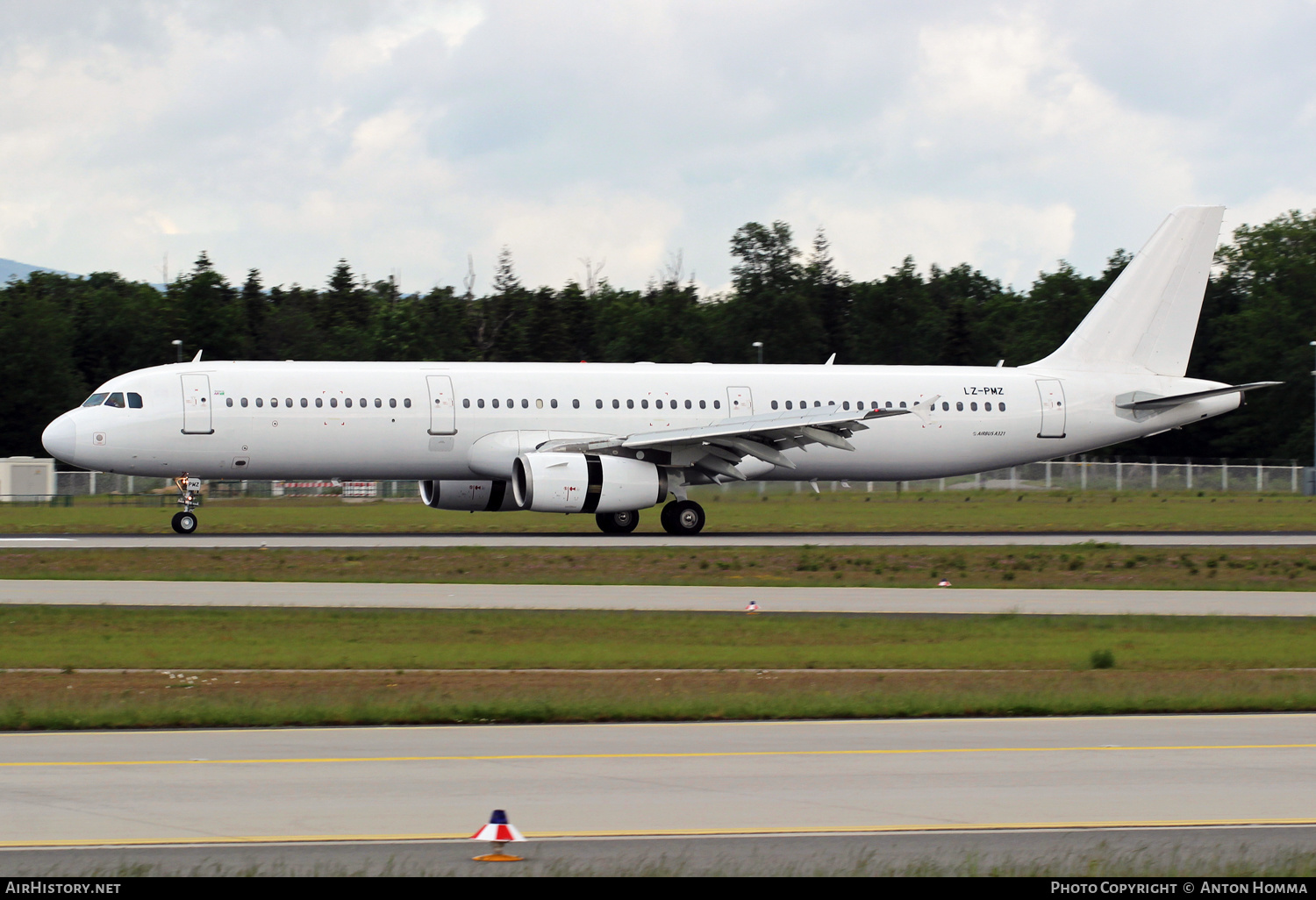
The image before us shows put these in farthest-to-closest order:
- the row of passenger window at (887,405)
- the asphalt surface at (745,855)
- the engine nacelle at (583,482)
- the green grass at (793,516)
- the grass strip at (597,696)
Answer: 1. the green grass at (793,516)
2. the row of passenger window at (887,405)
3. the engine nacelle at (583,482)
4. the grass strip at (597,696)
5. the asphalt surface at (745,855)

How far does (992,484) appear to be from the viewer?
69.5 m

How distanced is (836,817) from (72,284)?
134 metres

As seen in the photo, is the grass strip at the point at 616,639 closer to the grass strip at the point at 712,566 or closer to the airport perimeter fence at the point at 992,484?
the grass strip at the point at 712,566

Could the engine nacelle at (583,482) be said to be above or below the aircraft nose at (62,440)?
below

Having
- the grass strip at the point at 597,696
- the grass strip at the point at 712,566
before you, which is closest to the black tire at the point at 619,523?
the grass strip at the point at 712,566

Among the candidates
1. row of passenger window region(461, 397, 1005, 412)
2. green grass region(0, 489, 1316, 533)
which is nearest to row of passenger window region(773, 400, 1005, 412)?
row of passenger window region(461, 397, 1005, 412)

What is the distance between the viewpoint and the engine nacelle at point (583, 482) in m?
33.4

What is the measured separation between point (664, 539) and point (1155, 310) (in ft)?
56.1

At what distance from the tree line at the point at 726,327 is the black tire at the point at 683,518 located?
2319 inches

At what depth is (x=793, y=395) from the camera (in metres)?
38.7

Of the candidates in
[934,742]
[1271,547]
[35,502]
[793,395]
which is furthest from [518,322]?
[934,742]

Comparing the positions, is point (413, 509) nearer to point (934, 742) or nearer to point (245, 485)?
point (245, 485)

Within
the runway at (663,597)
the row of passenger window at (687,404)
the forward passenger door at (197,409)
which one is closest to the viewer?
the runway at (663,597)

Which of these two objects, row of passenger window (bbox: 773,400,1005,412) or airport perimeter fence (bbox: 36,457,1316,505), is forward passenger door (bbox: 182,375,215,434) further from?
airport perimeter fence (bbox: 36,457,1316,505)
